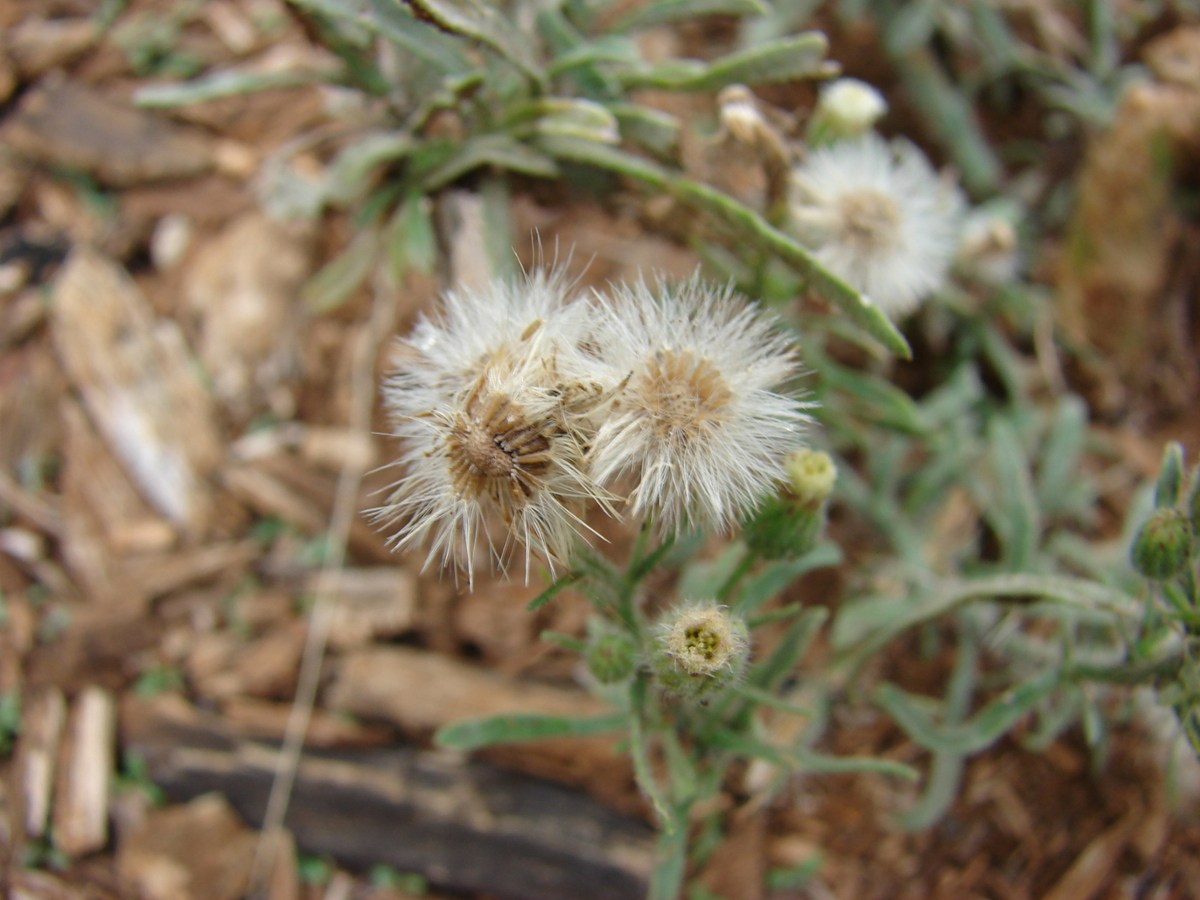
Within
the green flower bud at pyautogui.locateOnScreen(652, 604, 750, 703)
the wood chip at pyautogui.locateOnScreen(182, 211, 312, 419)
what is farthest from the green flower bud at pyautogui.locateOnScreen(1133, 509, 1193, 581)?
the wood chip at pyautogui.locateOnScreen(182, 211, 312, 419)

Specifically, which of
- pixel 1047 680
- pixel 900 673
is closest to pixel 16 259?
pixel 900 673

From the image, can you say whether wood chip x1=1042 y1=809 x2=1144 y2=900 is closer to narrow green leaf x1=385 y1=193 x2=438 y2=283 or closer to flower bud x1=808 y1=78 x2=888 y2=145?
flower bud x1=808 y1=78 x2=888 y2=145

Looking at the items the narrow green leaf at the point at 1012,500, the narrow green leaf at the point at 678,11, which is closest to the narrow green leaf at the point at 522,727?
the narrow green leaf at the point at 1012,500

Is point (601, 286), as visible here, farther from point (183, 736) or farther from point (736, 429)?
point (183, 736)

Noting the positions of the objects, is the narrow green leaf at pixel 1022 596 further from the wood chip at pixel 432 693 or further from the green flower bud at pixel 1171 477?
the wood chip at pixel 432 693

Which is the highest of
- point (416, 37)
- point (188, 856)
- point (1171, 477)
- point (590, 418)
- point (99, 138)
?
point (99, 138)

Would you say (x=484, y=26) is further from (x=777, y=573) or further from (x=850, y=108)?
(x=777, y=573)

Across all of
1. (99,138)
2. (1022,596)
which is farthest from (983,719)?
(99,138)
